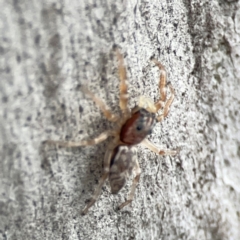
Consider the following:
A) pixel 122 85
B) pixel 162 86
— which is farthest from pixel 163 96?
pixel 122 85

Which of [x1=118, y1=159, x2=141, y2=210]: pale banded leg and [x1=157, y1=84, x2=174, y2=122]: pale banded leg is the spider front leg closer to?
[x1=157, y1=84, x2=174, y2=122]: pale banded leg

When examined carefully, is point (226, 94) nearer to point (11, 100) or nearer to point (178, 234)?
point (178, 234)

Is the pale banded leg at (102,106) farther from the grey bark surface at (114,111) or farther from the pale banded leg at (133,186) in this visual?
the pale banded leg at (133,186)

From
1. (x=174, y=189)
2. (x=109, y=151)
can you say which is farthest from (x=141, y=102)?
(x=174, y=189)

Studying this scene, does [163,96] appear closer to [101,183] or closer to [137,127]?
[137,127]

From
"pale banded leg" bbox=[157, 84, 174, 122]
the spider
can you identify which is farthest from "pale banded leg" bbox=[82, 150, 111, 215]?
"pale banded leg" bbox=[157, 84, 174, 122]

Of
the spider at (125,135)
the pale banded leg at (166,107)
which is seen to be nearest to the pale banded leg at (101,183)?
the spider at (125,135)

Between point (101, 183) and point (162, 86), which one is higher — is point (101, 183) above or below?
below

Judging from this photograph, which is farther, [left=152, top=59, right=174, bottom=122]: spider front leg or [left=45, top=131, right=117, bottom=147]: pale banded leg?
[left=152, top=59, right=174, bottom=122]: spider front leg
